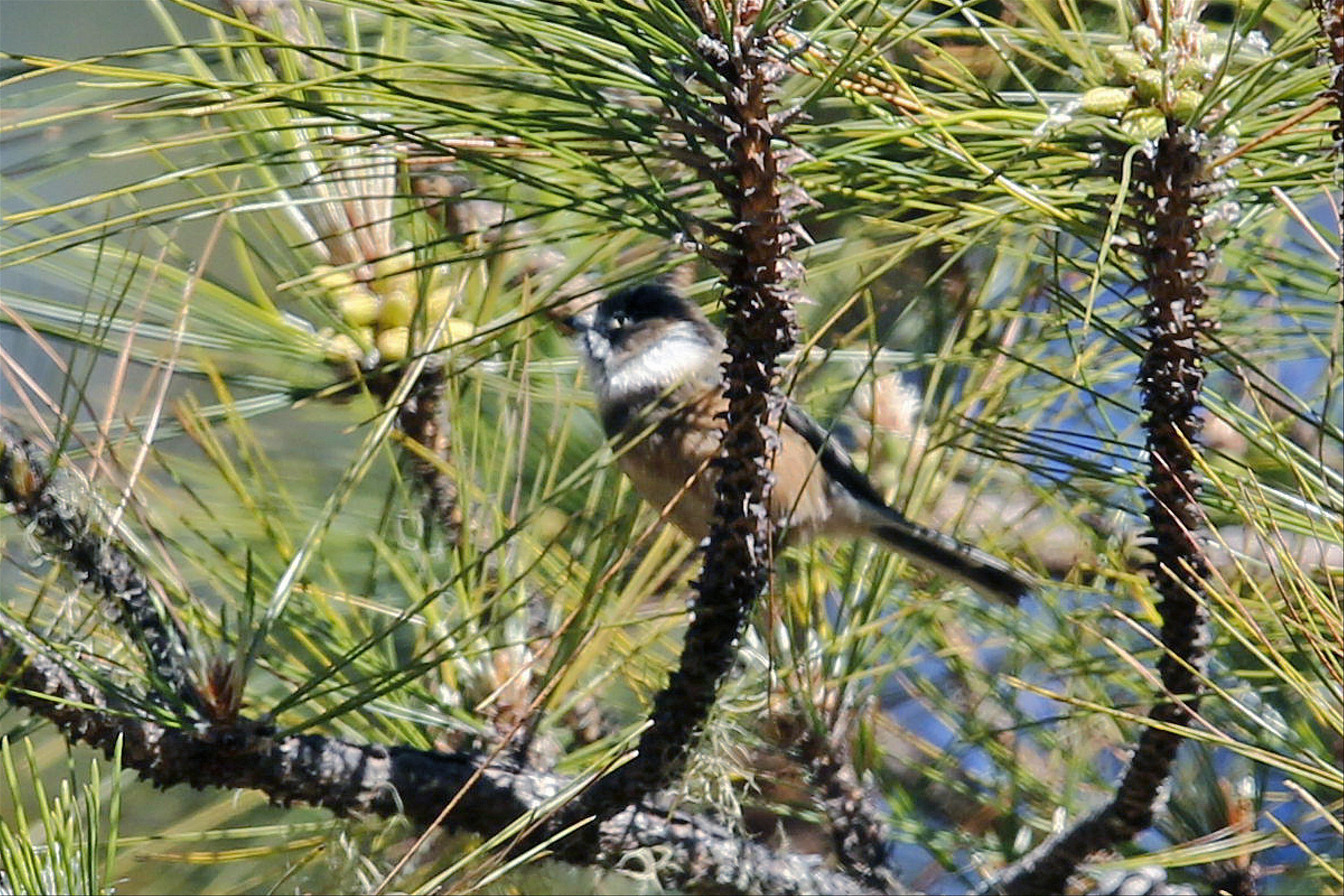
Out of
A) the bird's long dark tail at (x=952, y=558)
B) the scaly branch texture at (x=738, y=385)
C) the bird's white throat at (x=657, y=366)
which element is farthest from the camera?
the bird's white throat at (x=657, y=366)

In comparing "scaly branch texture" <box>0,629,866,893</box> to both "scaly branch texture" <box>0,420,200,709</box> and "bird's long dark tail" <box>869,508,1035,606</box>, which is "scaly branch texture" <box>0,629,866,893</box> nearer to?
"scaly branch texture" <box>0,420,200,709</box>

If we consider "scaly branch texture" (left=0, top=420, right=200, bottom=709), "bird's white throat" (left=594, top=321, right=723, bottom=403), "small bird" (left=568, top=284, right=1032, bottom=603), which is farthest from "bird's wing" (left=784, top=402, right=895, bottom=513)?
"scaly branch texture" (left=0, top=420, right=200, bottom=709)

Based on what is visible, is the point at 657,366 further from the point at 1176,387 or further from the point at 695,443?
the point at 1176,387

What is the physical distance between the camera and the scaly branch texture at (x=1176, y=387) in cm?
117

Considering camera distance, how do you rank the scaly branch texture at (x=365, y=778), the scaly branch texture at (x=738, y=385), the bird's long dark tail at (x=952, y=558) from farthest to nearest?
the bird's long dark tail at (x=952, y=558), the scaly branch texture at (x=365, y=778), the scaly branch texture at (x=738, y=385)

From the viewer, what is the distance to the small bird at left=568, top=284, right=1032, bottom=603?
188 centimetres

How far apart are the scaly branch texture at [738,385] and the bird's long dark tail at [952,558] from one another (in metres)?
0.60

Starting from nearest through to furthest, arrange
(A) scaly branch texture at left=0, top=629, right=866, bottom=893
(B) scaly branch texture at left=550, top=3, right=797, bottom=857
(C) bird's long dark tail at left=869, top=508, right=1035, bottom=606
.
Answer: (B) scaly branch texture at left=550, top=3, right=797, bottom=857 < (A) scaly branch texture at left=0, top=629, right=866, bottom=893 < (C) bird's long dark tail at left=869, top=508, right=1035, bottom=606

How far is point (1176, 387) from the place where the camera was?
1201 millimetres

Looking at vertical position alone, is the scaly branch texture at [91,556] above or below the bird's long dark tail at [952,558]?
above

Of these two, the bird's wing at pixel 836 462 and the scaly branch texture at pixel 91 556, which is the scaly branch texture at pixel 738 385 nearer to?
the scaly branch texture at pixel 91 556

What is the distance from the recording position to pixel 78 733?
1.25 metres

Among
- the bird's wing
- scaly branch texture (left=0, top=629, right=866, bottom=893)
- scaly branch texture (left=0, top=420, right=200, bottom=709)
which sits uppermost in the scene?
scaly branch texture (left=0, top=420, right=200, bottom=709)

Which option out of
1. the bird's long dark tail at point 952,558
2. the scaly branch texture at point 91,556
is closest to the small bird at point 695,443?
the bird's long dark tail at point 952,558
